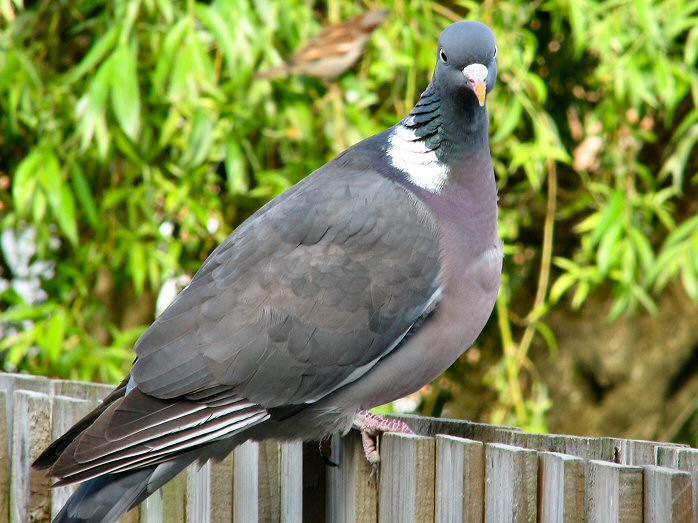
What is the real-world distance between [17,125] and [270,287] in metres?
1.87

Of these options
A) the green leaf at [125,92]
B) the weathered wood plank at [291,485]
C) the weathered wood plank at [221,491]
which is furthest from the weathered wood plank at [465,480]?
the green leaf at [125,92]

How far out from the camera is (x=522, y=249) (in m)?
4.84

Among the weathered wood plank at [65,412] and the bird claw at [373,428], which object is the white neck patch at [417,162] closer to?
the bird claw at [373,428]

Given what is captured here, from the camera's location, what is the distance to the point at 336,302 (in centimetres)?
258

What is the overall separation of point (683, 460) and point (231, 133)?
238cm

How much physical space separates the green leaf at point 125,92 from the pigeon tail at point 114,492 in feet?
4.74

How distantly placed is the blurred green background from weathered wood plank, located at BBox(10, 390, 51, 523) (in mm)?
1073

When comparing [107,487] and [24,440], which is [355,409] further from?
[24,440]

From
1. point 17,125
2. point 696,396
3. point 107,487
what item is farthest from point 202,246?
point 696,396

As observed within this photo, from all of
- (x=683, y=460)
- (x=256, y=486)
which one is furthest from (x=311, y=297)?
(x=683, y=460)

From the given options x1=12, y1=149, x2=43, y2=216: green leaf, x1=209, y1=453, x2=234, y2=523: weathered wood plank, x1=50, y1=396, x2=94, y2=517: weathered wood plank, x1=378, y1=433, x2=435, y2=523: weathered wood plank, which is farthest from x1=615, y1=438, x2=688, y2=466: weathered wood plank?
x1=12, y1=149, x2=43, y2=216: green leaf

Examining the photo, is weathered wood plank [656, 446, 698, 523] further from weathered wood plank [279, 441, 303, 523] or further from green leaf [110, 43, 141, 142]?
green leaf [110, 43, 141, 142]

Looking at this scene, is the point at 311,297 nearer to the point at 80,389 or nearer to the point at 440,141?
the point at 440,141

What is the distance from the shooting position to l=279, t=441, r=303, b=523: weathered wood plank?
227 centimetres
